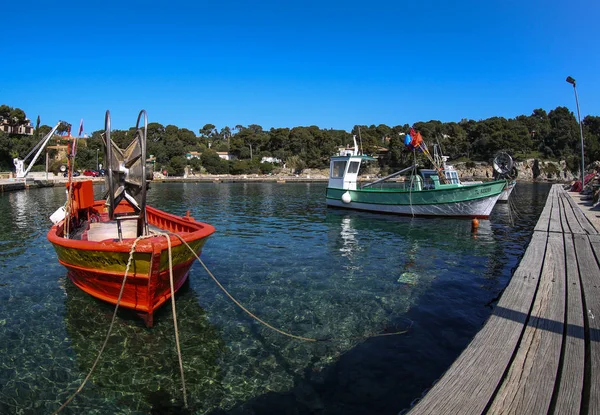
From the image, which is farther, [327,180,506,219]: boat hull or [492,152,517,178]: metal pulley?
[492,152,517,178]: metal pulley

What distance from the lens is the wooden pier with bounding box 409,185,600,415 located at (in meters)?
3.23

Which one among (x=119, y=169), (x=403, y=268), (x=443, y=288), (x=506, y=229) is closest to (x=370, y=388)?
(x=443, y=288)

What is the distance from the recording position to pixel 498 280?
9758 mm

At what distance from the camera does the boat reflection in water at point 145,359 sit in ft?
16.1

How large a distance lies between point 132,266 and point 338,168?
21.8 m

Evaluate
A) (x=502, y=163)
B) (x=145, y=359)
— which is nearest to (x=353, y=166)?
(x=502, y=163)

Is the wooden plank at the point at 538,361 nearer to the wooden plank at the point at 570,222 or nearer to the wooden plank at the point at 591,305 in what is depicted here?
Answer: the wooden plank at the point at 591,305

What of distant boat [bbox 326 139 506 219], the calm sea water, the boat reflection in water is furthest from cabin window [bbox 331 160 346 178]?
the boat reflection in water

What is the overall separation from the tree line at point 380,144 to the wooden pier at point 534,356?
78428mm

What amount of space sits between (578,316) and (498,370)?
2.33 metres

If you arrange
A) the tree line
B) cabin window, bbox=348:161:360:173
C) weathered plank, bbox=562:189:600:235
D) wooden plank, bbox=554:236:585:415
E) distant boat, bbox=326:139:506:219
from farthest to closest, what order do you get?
the tree line, cabin window, bbox=348:161:360:173, distant boat, bbox=326:139:506:219, weathered plank, bbox=562:189:600:235, wooden plank, bbox=554:236:585:415

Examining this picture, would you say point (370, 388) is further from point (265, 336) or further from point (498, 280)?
point (498, 280)

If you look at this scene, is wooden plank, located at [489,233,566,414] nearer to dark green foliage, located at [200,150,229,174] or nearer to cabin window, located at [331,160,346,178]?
cabin window, located at [331,160,346,178]

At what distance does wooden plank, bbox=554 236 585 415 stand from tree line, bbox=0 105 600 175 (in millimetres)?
78962
